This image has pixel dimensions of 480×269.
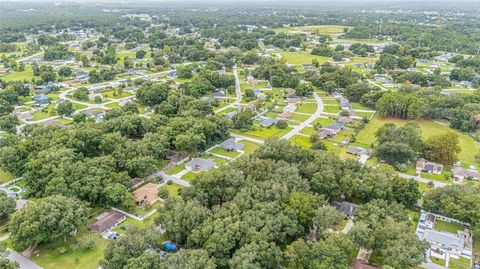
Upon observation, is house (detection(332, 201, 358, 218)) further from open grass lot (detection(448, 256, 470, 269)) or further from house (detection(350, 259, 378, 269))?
open grass lot (detection(448, 256, 470, 269))

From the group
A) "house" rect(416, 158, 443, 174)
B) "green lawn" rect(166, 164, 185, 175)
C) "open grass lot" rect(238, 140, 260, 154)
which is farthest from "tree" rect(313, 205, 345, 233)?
"open grass lot" rect(238, 140, 260, 154)

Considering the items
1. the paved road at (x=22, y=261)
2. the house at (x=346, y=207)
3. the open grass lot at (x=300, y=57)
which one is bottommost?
the house at (x=346, y=207)

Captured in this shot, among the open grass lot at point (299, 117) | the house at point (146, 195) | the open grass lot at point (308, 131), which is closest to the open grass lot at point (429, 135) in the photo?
the open grass lot at point (308, 131)

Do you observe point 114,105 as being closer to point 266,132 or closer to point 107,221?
point 266,132

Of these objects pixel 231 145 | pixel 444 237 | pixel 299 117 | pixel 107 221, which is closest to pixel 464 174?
pixel 444 237

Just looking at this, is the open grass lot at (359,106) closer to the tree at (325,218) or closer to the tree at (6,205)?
the tree at (325,218)

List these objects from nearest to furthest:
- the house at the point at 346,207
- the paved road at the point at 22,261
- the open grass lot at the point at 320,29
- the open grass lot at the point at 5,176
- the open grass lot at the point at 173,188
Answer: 1. the paved road at the point at 22,261
2. the house at the point at 346,207
3. the open grass lot at the point at 173,188
4. the open grass lot at the point at 5,176
5. the open grass lot at the point at 320,29
